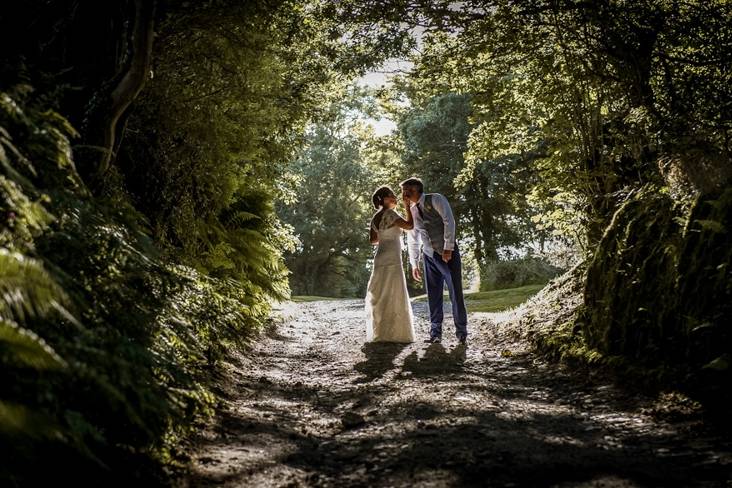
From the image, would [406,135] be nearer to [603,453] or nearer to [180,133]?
[180,133]

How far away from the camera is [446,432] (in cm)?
363

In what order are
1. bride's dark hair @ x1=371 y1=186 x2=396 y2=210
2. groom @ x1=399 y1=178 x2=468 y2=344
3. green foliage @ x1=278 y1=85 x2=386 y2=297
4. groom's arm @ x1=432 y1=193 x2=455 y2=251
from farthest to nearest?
green foliage @ x1=278 y1=85 x2=386 y2=297 → bride's dark hair @ x1=371 y1=186 x2=396 y2=210 → groom @ x1=399 y1=178 x2=468 y2=344 → groom's arm @ x1=432 y1=193 x2=455 y2=251

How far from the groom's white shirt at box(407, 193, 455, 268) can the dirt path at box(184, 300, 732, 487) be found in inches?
91.3

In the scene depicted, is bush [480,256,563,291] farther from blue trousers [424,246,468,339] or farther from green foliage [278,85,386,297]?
green foliage [278,85,386,297]

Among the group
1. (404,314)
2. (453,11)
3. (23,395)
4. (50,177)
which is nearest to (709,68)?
(453,11)

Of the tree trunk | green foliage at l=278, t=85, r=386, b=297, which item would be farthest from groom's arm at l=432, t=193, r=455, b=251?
green foliage at l=278, t=85, r=386, b=297

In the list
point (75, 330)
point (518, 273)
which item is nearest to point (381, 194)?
point (75, 330)

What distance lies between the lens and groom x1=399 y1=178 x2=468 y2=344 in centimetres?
820

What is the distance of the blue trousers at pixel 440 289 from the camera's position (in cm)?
824

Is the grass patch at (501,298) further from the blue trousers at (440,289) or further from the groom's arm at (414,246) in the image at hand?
the blue trousers at (440,289)

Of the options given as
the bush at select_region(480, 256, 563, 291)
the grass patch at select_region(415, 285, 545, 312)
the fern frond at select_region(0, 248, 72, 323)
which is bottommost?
the grass patch at select_region(415, 285, 545, 312)

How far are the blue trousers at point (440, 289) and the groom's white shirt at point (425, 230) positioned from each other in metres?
0.24

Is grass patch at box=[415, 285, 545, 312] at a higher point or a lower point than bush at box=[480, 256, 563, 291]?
lower

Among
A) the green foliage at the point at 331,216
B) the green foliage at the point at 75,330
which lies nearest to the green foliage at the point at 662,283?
the green foliage at the point at 75,330
